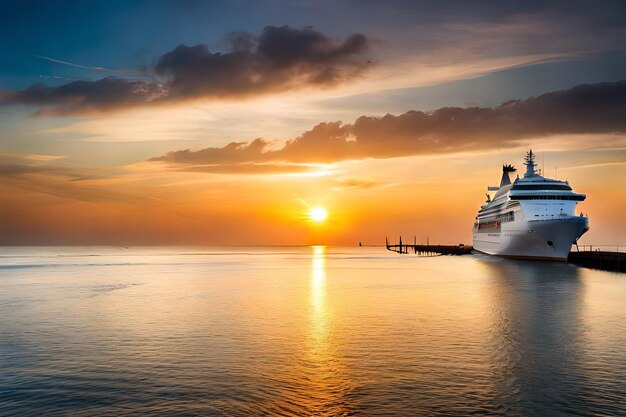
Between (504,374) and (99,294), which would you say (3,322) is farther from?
(504,374)

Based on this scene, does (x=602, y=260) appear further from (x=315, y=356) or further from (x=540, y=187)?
(x=315, y=356)

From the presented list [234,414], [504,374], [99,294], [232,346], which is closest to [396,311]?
[232,346]

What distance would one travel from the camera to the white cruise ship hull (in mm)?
87625

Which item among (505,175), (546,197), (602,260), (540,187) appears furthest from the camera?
(505,175)

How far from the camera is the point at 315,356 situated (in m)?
24.1

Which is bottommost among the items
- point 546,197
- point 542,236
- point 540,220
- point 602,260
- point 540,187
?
point 602,260

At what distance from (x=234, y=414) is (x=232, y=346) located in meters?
10.5

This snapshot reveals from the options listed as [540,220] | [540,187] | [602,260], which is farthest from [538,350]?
[540,187]

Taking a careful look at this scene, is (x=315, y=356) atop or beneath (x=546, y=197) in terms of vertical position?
beneath

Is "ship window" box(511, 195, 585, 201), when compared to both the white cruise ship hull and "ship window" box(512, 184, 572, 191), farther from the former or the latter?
the white cruise ship hull

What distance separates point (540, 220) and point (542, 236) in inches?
127

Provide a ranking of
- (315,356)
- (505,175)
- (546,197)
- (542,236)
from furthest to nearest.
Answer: (505,175), (546,197), (542,236), (315,356)

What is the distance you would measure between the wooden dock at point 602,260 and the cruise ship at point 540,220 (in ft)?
16.3

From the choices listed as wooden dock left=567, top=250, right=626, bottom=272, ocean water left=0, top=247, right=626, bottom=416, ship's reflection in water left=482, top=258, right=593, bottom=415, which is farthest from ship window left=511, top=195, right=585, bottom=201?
ocean water left=0, top=247, right=626, bottom=416
